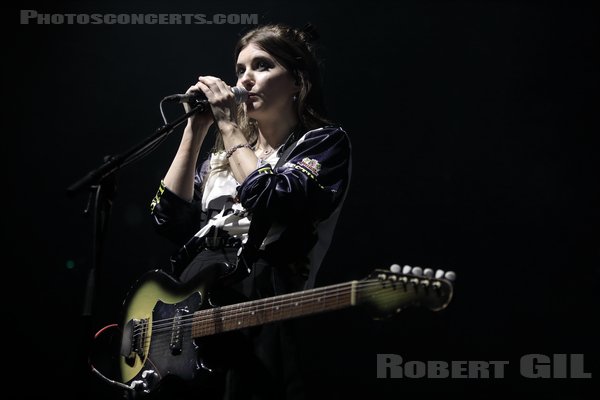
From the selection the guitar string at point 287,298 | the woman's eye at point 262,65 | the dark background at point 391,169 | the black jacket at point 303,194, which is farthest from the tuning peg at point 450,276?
the dark background at point 391,169

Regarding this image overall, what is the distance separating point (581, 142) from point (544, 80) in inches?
10.3

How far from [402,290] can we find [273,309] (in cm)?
32

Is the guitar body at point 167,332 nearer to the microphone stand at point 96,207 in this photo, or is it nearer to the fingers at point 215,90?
the microphone stand at point 96,207

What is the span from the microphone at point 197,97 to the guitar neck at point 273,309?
0.54 meters

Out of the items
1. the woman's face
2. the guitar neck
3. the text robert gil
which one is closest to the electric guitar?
the guitar neck

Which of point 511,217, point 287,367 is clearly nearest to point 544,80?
point 511,217

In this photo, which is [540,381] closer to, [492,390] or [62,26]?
[492,390]

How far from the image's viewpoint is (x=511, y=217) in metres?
2.77

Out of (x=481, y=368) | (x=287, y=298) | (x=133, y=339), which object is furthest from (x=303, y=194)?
(x=481, y=368)

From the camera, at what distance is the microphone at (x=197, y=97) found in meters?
2.00

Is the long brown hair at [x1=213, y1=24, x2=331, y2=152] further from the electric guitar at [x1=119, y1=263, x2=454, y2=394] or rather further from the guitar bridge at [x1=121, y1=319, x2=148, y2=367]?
the guitar bridge at [x1=121, y1=319, x2=148, y2=367]

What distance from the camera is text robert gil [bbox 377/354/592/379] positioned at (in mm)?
2633

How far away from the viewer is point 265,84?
2217 mm

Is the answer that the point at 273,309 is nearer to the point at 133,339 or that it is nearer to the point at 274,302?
the point at 274,302
